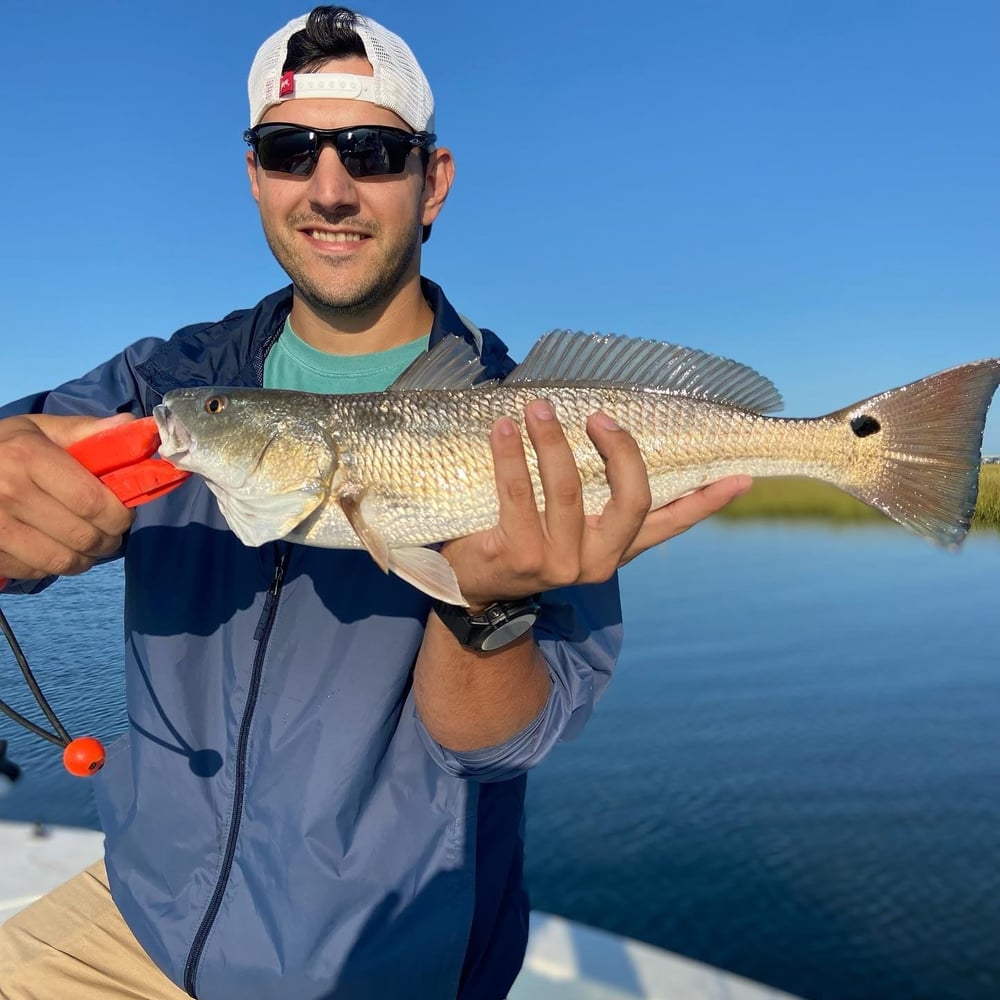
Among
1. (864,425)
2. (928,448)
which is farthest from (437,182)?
(928,448)

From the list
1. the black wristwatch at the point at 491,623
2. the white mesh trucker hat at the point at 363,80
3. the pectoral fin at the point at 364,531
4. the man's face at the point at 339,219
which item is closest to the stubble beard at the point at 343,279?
the man's face at the point at 339,219

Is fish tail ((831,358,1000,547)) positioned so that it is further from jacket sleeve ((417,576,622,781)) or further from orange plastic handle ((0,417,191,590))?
orange plastic handle ((0,417,191,590))

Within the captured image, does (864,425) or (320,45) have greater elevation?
(320,45)

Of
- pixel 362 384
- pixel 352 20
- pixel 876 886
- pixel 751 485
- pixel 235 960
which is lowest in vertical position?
pixel 876 886

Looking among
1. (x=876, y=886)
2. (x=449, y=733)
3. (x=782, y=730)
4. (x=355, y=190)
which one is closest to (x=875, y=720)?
(x=782, y=730)

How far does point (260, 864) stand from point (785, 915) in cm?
406

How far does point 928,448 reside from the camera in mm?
2582

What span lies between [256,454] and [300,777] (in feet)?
3.71

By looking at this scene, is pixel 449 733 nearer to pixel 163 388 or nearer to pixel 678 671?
pixel 163 388

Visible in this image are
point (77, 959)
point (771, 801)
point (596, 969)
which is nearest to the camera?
point (77, 959)

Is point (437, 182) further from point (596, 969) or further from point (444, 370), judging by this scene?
point (596, 969)

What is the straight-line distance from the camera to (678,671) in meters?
9.61

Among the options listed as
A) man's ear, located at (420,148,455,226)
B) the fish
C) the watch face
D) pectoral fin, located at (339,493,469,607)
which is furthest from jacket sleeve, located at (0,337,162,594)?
the watch face

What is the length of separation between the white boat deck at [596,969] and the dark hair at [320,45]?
14.7ft
